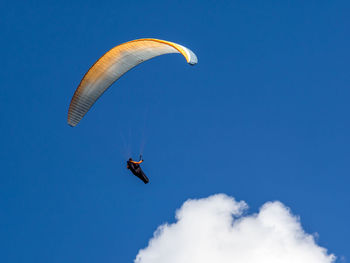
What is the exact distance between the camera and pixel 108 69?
56.3 meters

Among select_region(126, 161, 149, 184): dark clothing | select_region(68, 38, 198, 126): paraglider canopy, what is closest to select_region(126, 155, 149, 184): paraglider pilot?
select_region(126, 161, 149, 184): dark clothing

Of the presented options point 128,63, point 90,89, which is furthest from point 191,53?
point 90,89

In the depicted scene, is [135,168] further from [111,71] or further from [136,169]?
[111,71]

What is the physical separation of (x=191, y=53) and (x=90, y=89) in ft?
41.3

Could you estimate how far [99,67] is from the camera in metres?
56.0

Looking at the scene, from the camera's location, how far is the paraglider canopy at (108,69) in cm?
5400

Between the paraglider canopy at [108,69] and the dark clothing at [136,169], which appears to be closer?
the paraglider canopy at [108,69]

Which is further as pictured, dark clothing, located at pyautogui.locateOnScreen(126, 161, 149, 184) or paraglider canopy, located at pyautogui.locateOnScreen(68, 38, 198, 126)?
dark clothing, located at pyautogui.locateOnScreen(126, 161, 149, 184)

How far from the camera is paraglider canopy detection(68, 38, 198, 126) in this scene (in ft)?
177

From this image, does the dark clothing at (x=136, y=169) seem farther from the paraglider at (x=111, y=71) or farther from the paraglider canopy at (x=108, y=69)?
the paraglider canopy at (x=108, y=69)

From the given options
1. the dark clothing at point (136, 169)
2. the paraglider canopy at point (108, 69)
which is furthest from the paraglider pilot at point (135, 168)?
the paraglider canopy at point (108, 69)

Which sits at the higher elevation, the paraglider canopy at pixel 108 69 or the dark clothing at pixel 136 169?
the paraglider canopy at pixel 108 69

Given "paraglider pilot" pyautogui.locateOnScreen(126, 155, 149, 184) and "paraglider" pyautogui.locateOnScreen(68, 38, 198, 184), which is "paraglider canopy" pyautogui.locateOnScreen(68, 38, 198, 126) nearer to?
"paraglider" pyautogui.locateOnScreen(68, 38, 198, 184)

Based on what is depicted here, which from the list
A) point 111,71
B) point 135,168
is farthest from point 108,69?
point 135,168
